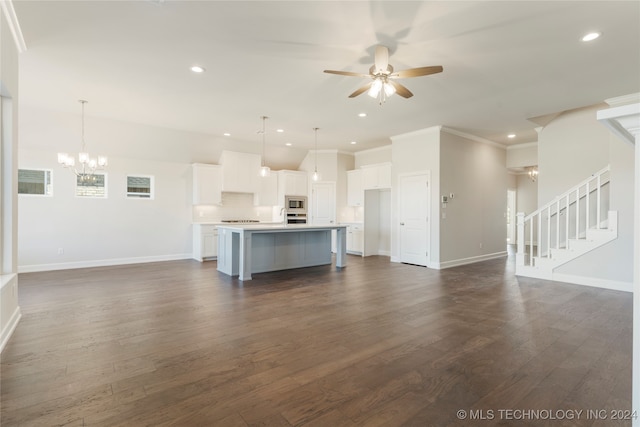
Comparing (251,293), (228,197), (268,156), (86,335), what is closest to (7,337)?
(86,335)

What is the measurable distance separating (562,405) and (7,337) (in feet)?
15.5

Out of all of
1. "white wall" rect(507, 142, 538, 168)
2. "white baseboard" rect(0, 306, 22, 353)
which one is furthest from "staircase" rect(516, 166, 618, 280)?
"white baseboard" rect(0, 306, 22, 353)

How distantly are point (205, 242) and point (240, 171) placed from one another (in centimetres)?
211

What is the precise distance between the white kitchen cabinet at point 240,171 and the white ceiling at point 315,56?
2131 mm

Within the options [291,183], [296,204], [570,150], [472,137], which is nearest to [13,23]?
[291,183]

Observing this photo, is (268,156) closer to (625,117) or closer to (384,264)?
(384,264)

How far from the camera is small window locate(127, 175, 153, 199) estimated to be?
7195 millimetres

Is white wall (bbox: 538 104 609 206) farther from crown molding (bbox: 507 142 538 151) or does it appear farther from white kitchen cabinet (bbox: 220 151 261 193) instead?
white kitchen cabinet (bbox: 220 151 261 193)

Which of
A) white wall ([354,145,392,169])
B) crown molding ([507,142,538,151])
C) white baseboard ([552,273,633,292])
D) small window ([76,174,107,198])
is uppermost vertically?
crown molding ([507,142,538,151])

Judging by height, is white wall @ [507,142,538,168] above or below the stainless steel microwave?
above

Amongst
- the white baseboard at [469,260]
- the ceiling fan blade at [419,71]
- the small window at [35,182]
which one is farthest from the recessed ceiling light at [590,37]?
the small window at [35,182]

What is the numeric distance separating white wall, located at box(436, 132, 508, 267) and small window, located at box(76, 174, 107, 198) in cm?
759

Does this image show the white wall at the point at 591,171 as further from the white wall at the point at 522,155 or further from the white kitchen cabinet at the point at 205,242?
the white kitchen cabinet at the point at 205,242

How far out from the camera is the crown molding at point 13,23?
269 cm
